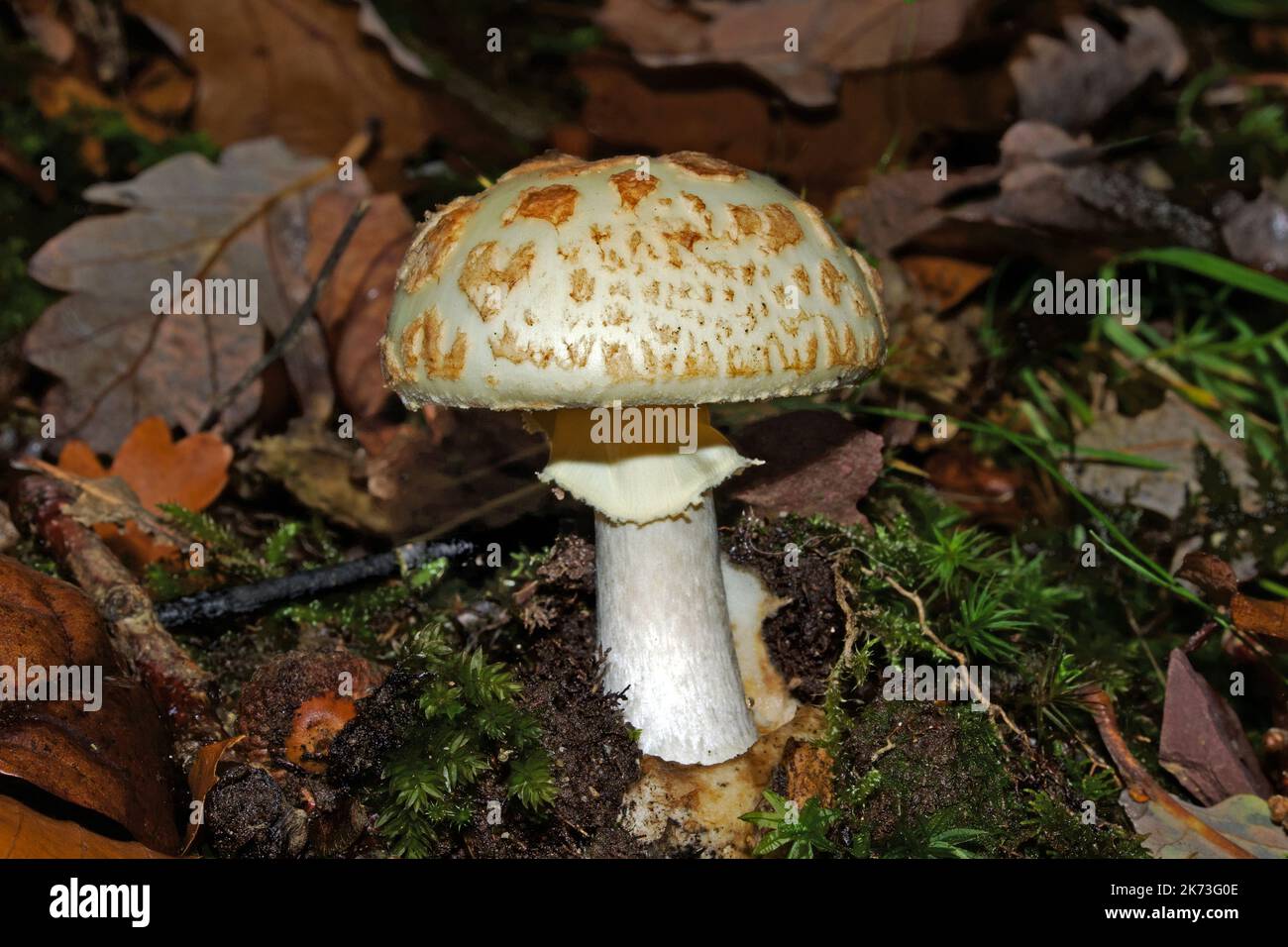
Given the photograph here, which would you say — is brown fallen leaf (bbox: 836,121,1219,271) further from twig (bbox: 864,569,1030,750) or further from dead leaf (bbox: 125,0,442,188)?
dead leaf (bbox: 125,0,442,188)

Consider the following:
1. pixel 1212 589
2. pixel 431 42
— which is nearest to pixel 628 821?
pixel 1212 589

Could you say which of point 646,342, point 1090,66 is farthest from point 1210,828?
point 1090,66

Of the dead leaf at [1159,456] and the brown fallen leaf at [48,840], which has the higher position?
the dead leaf at [1159,456]

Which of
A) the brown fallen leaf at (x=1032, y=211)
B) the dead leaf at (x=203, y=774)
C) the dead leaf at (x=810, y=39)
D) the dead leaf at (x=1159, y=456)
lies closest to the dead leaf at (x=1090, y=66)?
the brown fallen leaf at (x=1032, y=211)

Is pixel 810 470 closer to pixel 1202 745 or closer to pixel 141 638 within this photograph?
pixel 1202 745

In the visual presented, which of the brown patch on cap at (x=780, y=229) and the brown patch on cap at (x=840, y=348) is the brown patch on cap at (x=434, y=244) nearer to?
the brown patch on cap at (x=780, y=229)
